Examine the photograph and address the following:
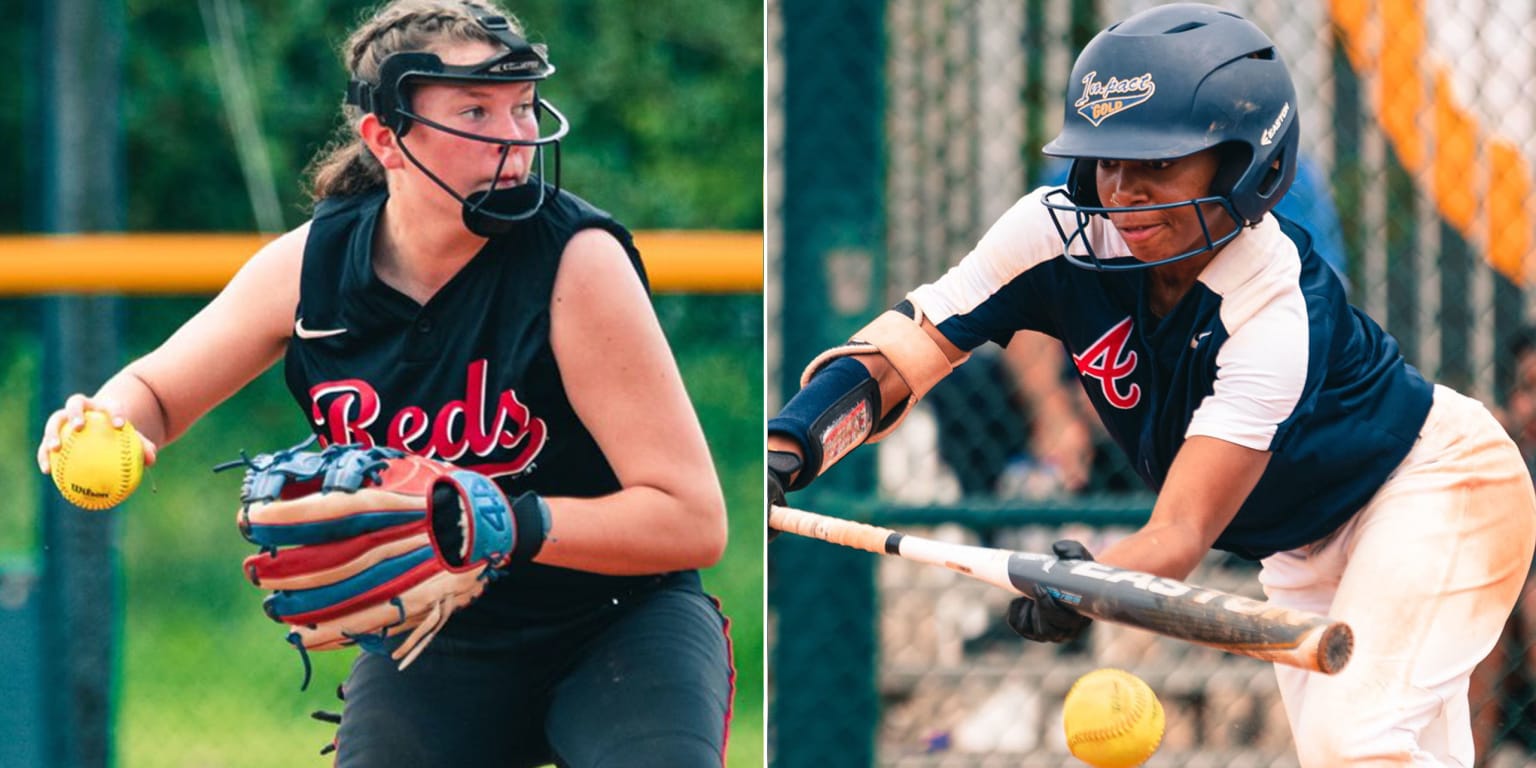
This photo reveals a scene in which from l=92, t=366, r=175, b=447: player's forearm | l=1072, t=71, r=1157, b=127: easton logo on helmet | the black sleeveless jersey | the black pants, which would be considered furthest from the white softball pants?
l=92, t=366, r=175, b=447: player's forearm

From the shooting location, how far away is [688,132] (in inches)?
181

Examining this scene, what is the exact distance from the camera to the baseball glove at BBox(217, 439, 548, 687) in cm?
267

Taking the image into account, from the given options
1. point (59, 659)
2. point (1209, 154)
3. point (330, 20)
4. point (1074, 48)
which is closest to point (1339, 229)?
point (1074, 48)

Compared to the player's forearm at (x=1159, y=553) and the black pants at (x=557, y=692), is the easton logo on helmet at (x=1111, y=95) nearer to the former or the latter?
the player's forearm at (x=1159, y=553)

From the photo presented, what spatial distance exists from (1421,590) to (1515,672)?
6.51 feet

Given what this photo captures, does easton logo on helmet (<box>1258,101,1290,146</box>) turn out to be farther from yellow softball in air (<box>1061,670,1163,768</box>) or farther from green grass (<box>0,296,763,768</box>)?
green grass (<box>0,296,763,768</box>)

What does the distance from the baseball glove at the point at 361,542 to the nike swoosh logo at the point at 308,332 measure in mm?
241

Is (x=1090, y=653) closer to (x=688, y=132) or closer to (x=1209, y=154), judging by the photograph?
(x=688, y=132)

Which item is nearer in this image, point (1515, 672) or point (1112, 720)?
point (1112, 720)

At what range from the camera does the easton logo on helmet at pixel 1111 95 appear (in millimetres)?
2869

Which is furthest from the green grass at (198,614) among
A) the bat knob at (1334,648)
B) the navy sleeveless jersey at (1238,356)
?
the bat knob at (1334,648)

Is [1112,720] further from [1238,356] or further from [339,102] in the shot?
[339,102]

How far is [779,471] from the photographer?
304 cm

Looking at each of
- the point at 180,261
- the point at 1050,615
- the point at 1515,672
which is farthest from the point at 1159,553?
the point at 180,261
